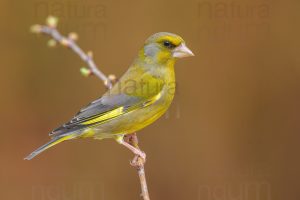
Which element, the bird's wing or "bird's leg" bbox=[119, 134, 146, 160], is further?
the bird's wing

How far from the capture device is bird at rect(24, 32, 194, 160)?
16.9ft

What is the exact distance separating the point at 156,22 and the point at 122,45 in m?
0.46

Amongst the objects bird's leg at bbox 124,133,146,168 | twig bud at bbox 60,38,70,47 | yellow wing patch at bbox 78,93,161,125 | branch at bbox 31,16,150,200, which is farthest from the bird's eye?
twig bud at bbox 60,38,70,47

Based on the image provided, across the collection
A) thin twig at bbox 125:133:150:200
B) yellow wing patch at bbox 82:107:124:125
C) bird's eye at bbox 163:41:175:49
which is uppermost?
bird's eye at bbox 163:41:175:49

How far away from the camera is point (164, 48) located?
5234mm

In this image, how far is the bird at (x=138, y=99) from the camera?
5.14 meters

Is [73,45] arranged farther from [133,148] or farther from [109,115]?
[133,148]

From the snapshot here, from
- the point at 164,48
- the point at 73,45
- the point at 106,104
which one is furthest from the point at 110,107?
the point at 73,45

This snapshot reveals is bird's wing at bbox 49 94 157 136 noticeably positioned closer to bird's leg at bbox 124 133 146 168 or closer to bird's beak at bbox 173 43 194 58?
bird's leg at bbox 124 133 146 168

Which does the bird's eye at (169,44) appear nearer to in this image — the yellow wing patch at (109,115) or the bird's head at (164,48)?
the bird's head at (164,48)

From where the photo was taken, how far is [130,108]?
5.22 meters

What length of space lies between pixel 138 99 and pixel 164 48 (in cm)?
50

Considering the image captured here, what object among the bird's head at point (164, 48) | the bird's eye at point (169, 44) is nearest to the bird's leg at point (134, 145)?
the bird's head at point (164, 48)

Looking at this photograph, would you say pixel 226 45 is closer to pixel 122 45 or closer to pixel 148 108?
pixel 122 45
